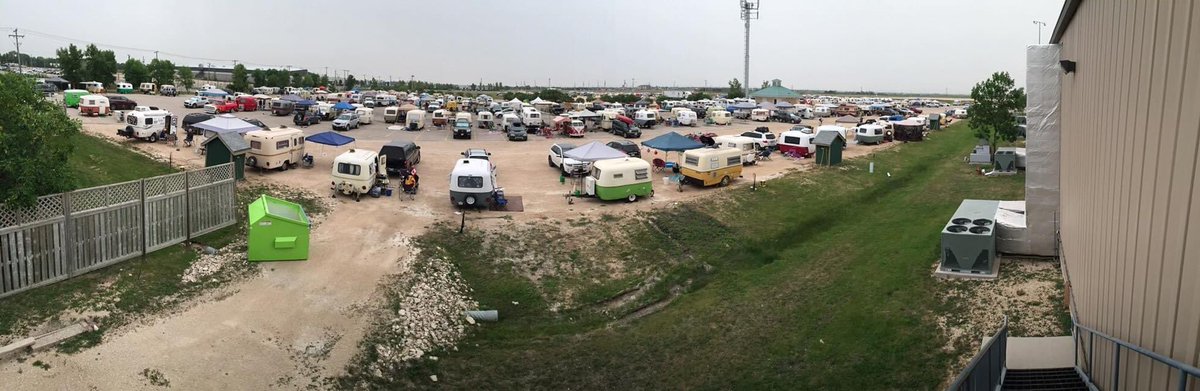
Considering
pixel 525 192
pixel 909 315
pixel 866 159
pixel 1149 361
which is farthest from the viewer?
pixel 866 159

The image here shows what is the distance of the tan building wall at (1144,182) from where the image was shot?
5.64 m

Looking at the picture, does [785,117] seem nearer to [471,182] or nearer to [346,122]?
[346,122]

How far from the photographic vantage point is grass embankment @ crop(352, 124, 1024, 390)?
15.4 m

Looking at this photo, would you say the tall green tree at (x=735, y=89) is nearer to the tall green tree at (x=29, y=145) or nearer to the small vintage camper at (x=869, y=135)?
the small vintage camper at (x=869, y=135)

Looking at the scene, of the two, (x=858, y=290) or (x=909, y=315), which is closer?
(x=909, y=315)

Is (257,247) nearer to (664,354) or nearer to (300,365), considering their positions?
(300,365)

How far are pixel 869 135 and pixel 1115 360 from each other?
50.4 metres

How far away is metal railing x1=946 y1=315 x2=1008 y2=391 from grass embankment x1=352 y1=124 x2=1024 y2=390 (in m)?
3.83

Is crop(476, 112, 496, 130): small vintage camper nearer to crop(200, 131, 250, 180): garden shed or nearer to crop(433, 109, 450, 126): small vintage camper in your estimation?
crop(433, 109, 450, 126): small vintage camper

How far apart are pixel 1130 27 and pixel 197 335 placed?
16339 mm

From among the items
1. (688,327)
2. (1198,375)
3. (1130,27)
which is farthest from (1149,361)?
(688,327)

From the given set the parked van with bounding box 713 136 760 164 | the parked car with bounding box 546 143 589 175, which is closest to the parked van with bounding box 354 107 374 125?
the parked car with bounding box 546 143 589 175

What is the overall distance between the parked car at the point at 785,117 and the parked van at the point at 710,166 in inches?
2008

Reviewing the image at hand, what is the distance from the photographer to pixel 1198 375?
498 cm
